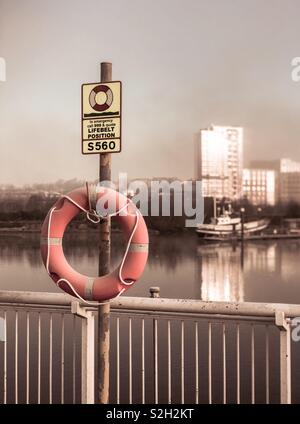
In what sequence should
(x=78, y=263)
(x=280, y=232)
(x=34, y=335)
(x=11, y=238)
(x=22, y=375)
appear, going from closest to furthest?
(x=22, y=375)
(x=34, y=335)
(x=78, y=263)
(x=280, y=232)
(x=11, y=238)

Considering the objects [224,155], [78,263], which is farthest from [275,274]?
[78,263]

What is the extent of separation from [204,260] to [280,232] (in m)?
12.3

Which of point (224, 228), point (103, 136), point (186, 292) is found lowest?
point (186, 292)

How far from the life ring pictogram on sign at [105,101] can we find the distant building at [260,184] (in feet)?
127

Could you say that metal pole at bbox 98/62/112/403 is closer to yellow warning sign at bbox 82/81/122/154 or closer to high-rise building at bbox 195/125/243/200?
yellow warning sign at bbox 82/81/122/154

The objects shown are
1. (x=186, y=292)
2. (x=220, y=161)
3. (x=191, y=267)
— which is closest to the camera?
(x=186, y=292)

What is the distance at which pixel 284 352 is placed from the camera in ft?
8.44

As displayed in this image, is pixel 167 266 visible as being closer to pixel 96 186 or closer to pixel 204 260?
pixel 204 260

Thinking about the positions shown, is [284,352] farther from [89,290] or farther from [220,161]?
[220,161]

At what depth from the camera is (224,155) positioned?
40188 millimetres

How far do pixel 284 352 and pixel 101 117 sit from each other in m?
1.28

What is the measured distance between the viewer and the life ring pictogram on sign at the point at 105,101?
2.79m

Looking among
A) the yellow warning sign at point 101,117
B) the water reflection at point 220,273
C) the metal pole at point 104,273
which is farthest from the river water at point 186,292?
the yellow warning sign at point 101,117

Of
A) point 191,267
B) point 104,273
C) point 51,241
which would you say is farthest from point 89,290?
point 191,267
